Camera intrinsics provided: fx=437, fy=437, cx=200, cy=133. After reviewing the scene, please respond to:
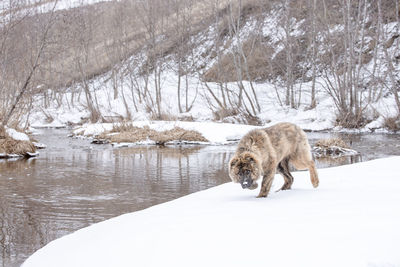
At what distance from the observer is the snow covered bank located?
10.5 ft

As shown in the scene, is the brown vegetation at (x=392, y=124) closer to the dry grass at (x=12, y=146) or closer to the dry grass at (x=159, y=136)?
the dry grass at (x=159, y=136)

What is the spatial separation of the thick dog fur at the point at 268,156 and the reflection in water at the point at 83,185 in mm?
2527

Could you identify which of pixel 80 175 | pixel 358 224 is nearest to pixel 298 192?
pixel 358 224

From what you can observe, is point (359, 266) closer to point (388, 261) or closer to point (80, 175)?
point (388, 261)

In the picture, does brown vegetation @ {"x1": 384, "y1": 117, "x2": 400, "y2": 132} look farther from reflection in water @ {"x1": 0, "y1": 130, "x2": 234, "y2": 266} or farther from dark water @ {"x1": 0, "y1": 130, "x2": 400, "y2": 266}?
reflection in water @ {"x1": 0, "y1": 130, "x2": 234, "y2": 266}

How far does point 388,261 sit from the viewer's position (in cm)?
302

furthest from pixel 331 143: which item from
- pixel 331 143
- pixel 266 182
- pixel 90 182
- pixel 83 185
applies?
pixel 266 182

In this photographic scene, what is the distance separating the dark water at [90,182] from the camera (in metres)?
6.18

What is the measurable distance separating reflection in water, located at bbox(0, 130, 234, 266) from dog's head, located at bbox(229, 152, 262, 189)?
2486 millimetres

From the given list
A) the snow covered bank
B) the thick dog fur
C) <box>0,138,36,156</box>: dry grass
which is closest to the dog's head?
the thick dog fur

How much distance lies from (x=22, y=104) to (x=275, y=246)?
1510cm

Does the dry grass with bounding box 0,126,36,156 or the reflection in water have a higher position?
the dry grass with bounding box 0,126,36,156

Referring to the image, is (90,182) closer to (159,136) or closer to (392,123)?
(159,136)

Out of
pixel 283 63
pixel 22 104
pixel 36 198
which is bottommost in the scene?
pixel 36 198
